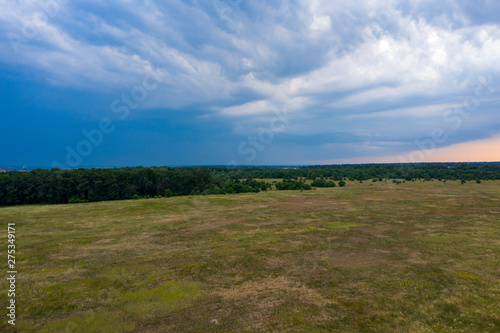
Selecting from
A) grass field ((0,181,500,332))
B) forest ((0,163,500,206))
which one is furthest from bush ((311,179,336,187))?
grass field ((0,181,500,332))

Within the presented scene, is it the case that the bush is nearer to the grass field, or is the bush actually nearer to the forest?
the forest

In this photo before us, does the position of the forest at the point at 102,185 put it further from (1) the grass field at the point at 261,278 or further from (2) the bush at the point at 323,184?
(1) the grass field at the point at 261,278

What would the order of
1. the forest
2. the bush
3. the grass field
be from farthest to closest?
the bush, the forest, the grass field

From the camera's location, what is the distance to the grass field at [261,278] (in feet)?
32.0

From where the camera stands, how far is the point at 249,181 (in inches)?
3223

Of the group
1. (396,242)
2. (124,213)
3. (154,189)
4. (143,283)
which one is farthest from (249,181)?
(143,283)

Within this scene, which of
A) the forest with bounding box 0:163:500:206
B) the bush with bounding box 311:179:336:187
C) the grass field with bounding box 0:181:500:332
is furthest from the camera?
the bush with bounding box 311:179:336:187

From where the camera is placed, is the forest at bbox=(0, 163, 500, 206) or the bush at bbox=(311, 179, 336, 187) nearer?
Answer: the forest at bbox=(0, 163, 500, 206)

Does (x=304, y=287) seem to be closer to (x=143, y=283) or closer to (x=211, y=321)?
(x=211, y=321)

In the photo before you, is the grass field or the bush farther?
the bush

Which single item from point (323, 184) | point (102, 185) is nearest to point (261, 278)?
point (102, 185)

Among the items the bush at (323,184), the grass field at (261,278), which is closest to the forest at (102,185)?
the bush at (323,184)

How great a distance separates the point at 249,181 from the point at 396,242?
6263cm

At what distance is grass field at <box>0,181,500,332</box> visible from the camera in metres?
9.76
